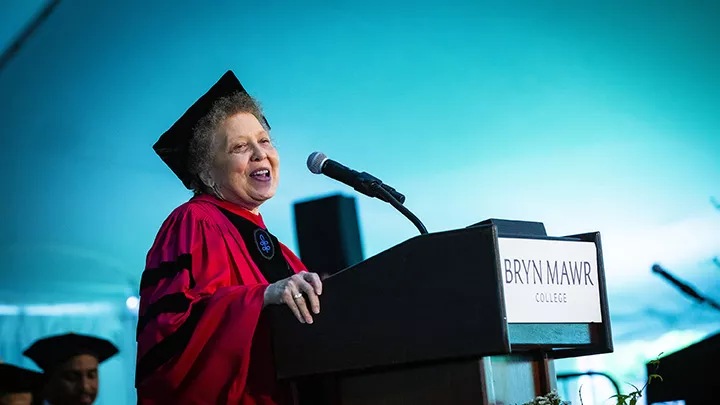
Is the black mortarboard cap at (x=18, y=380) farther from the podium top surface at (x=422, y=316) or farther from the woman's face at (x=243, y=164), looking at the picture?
the podium top surface at (x=422, y=316)

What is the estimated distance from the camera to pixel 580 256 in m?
2.20


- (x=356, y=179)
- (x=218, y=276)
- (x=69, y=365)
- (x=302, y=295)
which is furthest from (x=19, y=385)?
(x=302, y=295)

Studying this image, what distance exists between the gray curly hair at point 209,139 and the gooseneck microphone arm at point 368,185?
1.39 feet

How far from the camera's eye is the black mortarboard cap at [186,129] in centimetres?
306

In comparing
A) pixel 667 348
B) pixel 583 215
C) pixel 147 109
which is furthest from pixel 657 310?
pixel 147 109

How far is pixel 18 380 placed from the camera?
3.48 metres

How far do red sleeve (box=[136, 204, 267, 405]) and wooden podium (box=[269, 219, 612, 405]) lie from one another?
10 centimetres

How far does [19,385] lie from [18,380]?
2 cm

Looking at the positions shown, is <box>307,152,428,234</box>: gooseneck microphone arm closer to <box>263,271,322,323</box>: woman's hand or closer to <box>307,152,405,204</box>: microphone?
<box>307,152,405,204</box>: microphone

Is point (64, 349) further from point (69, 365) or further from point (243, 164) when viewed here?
point (243, 164)

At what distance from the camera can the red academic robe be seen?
2.33 meters

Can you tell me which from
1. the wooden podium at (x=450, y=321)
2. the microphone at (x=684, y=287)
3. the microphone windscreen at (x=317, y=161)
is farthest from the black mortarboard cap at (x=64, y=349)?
the microphone at (x=684, y=287)

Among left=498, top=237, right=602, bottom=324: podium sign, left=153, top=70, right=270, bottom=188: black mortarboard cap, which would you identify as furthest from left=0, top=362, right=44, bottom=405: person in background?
left=498, top=237, right=602, bottom=324: podium sign

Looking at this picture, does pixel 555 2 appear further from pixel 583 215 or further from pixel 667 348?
pixel 667 348
